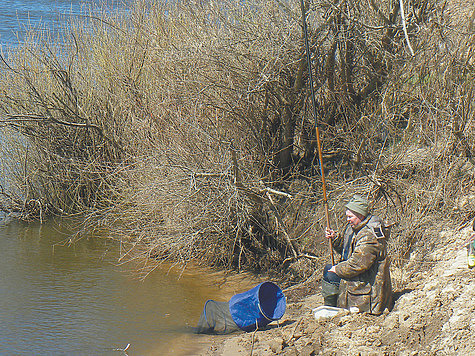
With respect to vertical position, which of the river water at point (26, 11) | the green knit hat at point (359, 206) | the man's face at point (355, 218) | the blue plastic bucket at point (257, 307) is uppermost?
the river water at point (26, 11)

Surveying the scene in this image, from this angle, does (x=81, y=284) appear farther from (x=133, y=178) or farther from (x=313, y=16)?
(x=313, y=16)

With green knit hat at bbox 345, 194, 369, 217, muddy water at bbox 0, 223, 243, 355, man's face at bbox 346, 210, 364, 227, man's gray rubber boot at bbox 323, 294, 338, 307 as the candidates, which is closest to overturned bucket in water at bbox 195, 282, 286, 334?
muddy water at bbox 0, 223, 243, 355

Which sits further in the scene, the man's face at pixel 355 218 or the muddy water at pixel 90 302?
the muddy water at pixel 90 302

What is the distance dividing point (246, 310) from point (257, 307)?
16cm

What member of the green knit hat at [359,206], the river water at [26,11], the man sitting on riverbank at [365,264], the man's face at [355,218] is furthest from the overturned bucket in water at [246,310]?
the river water at [26,11]

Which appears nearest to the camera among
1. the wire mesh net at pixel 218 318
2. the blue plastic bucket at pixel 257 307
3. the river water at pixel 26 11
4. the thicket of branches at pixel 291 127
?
the blue plastic bucket at pixel 257 307

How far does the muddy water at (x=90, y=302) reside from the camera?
7219 mm

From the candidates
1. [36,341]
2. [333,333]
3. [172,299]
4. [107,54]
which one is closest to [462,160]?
[333,333]

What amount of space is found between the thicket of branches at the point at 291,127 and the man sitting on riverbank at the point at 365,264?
1.42m

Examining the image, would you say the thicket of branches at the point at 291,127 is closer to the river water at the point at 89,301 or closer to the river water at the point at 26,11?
the river water at the point at 89,301

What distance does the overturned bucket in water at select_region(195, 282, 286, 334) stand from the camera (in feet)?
22.3

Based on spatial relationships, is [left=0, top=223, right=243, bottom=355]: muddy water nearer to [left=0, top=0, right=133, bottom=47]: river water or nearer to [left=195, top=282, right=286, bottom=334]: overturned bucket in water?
[left=195, top=282, right=286, bottom=334]: overturned bucket in water

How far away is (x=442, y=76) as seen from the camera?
787cm

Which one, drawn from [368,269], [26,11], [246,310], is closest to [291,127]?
[246,310]
